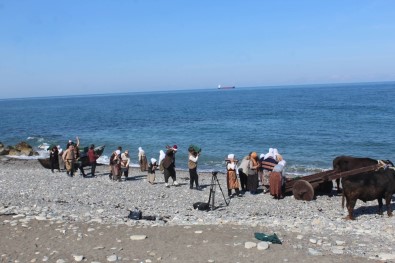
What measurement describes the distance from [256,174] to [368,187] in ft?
19.3

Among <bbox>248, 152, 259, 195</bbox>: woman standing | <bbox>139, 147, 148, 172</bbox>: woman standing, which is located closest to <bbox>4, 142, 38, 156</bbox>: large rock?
<bbox>139, 147, 148, 172</bbox>: woman standing

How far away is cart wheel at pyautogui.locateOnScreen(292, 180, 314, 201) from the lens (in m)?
17.6

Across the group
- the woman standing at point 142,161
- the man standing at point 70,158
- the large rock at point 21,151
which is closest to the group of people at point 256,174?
the woman standing at point 142,161

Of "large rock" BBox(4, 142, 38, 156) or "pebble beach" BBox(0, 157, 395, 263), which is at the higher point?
"pebble beach" BBox(0, 157, 395, 263)

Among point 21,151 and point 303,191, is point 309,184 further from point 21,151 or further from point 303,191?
point 21,151

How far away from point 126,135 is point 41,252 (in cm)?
4573

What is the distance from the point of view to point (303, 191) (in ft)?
57.9

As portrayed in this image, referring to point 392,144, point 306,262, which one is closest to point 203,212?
point 306,262

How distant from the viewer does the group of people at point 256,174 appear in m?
18.1

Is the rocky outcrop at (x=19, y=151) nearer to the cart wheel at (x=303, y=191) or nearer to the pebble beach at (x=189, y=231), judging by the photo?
the pebble beach at (x=189, y=231)

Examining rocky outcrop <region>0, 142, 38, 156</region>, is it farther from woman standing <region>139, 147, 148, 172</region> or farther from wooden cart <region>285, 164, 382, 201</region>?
wooden cart <region>285, 164, 382, 201</region>

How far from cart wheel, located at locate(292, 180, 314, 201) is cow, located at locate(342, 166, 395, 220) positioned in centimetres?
318

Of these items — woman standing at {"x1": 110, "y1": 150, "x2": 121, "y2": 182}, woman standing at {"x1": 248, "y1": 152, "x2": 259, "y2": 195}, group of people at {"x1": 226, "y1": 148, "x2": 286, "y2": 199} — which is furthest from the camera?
woman standing at {"x1": 110, "y1": 150, "x2": 121, "y2": 182}

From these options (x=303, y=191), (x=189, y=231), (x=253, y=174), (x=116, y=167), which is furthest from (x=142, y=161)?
(x=189, y=231)
